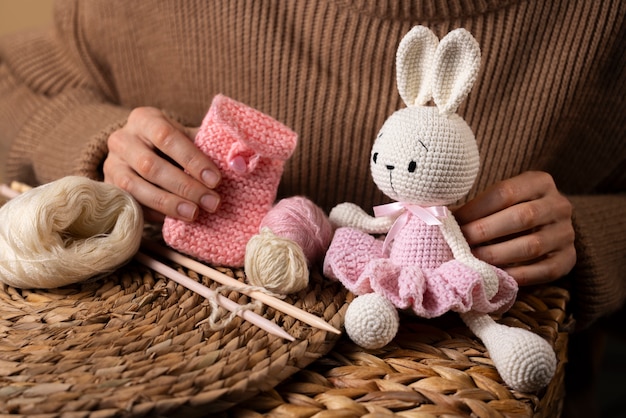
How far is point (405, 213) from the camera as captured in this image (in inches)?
18.7

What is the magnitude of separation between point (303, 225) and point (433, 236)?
0.37 feet

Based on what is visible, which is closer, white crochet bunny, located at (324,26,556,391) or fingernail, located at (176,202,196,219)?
white crochet bunny, located at (324,26,556,391)

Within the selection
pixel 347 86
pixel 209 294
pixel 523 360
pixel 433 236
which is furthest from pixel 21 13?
pixel 523 360

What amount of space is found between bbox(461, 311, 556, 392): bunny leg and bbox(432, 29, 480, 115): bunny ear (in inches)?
6.8

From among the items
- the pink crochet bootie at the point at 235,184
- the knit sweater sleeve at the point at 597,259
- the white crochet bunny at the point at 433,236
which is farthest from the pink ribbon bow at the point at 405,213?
the knit sweater sleeve at the point at 597,259

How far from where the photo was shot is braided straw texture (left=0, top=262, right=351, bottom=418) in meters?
0.37

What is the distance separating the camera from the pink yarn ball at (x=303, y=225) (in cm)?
50

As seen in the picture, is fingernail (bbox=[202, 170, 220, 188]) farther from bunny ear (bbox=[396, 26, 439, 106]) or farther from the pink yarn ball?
bunny ear (bbox=[396, 26, 439, 106])

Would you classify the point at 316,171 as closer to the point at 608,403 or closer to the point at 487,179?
the point at 487,179

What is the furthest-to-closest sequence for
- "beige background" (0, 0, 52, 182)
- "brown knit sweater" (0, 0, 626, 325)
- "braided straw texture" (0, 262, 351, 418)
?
1. "beige background" (0, 0, 52, 182)
2. "brown knit sweater" (0, 0, 626, 325)
3. "braided straw texture" (0, 262, 351, 418)

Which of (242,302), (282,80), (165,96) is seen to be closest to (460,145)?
(242,302)

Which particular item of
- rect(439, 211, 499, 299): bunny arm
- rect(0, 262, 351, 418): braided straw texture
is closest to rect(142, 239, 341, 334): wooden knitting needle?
rect(0, 262, 351, 418): braided straw texture

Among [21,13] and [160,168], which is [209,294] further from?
[21,13]

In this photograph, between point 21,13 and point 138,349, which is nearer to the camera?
point 138,349
